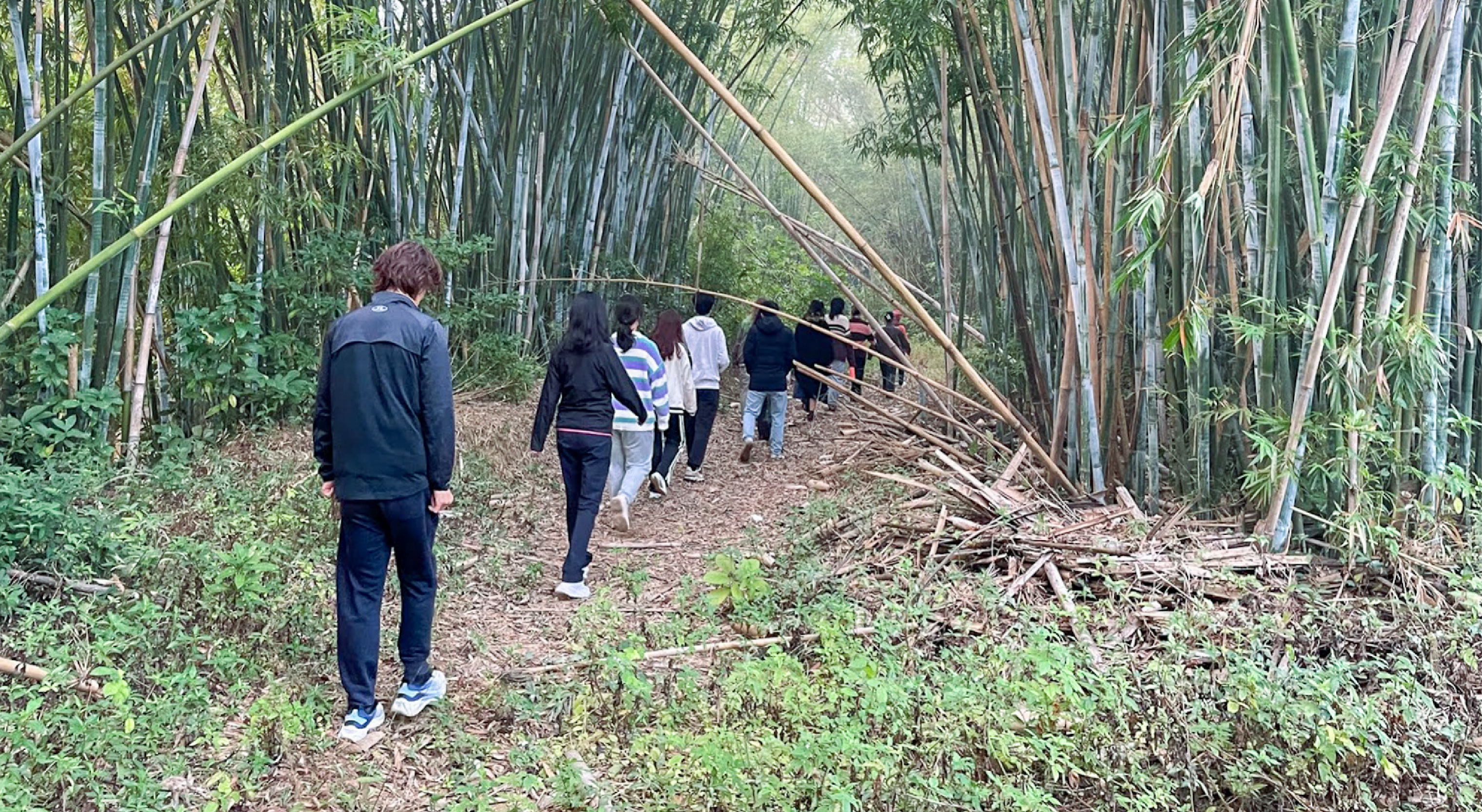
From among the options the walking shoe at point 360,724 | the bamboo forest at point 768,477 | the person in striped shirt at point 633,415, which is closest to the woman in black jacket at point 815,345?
the bamboo forest at point 768,477

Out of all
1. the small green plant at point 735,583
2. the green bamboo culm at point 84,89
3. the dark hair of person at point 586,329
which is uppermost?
the green bamboo culm at point 84,89

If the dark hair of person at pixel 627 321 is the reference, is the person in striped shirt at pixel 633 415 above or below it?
below

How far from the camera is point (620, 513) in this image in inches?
148

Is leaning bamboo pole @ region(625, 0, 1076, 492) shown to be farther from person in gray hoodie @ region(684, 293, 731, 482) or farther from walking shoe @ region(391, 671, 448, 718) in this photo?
person in gray hoodie @ region(684, 293, 731, 482)

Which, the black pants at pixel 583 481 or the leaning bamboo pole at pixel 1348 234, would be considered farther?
the black pants at pixel 583 481

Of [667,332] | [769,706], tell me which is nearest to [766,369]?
[667,332]

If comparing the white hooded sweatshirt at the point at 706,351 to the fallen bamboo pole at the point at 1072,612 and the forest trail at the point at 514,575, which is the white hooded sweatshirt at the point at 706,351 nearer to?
the forest trail at the point at 514,575

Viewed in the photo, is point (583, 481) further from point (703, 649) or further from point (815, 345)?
point (815, 345)

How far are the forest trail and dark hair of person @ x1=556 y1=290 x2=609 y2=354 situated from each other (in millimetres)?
746

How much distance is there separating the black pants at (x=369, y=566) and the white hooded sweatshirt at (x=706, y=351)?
107 inches

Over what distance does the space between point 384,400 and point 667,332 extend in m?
2.33

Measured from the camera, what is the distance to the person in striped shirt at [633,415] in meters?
3.60

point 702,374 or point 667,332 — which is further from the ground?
point 667,332

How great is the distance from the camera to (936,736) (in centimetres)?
199
